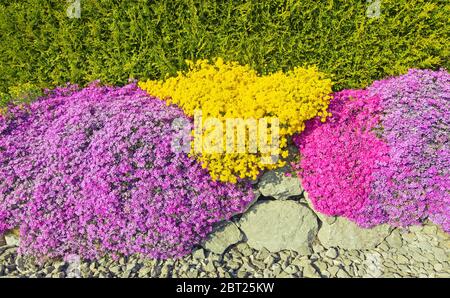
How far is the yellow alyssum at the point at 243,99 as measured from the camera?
12.1 feet

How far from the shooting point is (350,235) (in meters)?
4.02

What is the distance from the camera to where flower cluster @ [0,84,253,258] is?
3.68m

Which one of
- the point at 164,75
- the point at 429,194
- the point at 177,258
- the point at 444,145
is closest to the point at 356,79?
the point at 444,145

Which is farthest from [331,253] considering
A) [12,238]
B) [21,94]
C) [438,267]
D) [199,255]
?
[21,94]

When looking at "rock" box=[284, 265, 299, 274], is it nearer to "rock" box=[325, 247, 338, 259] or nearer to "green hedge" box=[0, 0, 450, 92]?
"rock" box=[325, 247, 338, 259]

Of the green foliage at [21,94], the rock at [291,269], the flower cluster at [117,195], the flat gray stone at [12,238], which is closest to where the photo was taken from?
the flower cluster at [117,195]

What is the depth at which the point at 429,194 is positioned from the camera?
3.93 meters

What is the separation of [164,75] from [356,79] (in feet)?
8.08

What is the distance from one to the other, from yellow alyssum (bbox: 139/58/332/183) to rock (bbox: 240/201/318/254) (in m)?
0.47

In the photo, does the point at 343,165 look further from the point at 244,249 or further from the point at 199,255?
the point at 199,255

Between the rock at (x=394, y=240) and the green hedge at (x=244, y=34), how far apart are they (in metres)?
1.87

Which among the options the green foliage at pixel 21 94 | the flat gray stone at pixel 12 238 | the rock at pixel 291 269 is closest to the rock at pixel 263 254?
the rock at pixel 291 269

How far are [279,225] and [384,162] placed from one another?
1.31m

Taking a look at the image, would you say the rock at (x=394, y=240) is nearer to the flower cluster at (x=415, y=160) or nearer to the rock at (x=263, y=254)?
the flower cluster at (x=415, y=160)
